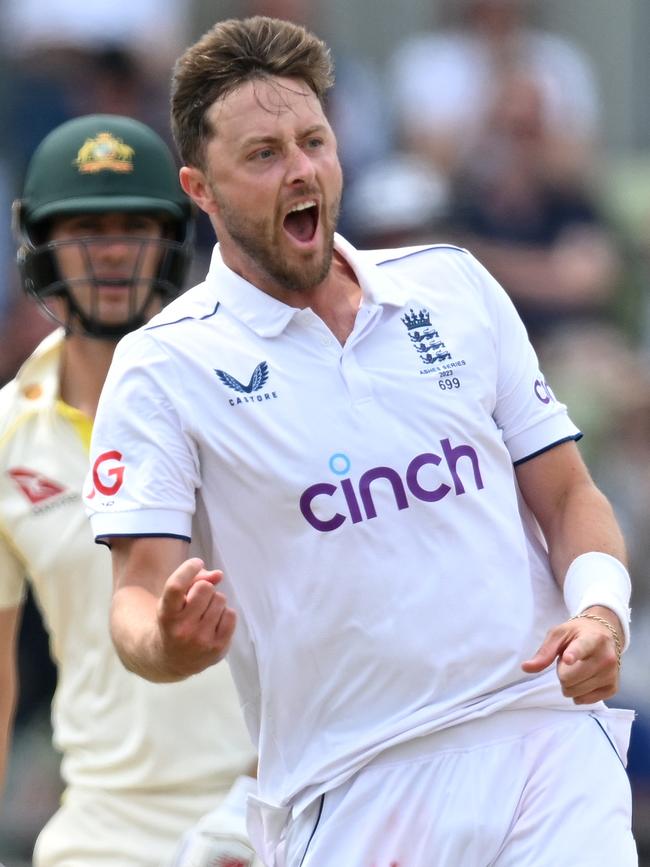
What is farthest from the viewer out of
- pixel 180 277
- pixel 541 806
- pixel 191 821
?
pixel 180 277

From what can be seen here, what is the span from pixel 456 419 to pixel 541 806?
0.76 metres

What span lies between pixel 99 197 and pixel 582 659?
2.17 meters

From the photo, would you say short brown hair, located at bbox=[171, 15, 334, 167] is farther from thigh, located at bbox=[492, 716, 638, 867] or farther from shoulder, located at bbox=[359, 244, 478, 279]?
thigh, located at bbox=[492, 716, 638, 867]

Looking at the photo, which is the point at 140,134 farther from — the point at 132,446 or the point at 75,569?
the point at 132,446

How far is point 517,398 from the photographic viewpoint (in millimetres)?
3535

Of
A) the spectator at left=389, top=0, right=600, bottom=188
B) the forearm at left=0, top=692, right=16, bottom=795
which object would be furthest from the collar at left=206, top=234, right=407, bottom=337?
the spectator at left=389, top=0, right=600, bottom=188

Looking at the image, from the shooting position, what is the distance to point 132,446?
3258mm

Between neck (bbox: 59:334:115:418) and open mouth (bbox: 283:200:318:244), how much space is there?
1.19 meters

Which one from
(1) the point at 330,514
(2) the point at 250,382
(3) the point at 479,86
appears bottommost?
(1) the point at 330,514

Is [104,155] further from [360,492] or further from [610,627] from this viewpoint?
[610,627]

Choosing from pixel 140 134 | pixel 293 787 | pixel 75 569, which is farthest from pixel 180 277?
pixel 293 787

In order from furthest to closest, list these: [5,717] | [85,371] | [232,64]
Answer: [85,371]
[5,717]
[232,64]

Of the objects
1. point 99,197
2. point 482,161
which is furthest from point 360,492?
point 482,161

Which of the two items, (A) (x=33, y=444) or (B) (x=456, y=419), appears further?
(A) (x=33, y=444)
